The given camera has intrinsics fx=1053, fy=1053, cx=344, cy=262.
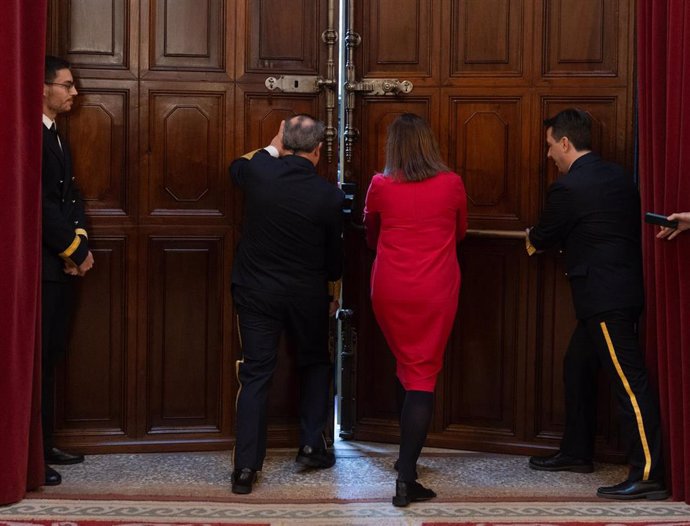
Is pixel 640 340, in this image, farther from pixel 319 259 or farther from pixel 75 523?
pixel 75 523

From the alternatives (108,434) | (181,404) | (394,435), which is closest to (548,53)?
(394,435)

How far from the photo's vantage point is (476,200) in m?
4.39

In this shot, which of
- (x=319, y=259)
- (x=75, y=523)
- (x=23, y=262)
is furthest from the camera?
(x=319, y=259)

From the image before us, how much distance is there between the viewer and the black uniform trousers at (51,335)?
3977 millimetres

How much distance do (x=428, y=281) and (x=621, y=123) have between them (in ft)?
3.75

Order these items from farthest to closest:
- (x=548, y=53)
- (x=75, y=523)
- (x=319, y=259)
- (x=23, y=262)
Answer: (x=548, y=53), (x=319, y=259), (x=23, y=262), (x=75, y=523)

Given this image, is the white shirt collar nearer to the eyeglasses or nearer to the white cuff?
the eyeglasses

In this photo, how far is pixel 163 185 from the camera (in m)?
4.30

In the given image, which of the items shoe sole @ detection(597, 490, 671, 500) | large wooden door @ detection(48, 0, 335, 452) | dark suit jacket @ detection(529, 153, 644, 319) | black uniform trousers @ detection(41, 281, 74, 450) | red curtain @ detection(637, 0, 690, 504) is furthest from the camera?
large wooden door @ detection(48, 0, 335, 452)

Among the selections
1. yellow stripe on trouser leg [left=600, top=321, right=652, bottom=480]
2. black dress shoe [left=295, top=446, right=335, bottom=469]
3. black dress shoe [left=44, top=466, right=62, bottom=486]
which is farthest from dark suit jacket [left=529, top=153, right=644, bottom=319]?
black dress shoe [left=44, top=466, right=62, bottom=486]

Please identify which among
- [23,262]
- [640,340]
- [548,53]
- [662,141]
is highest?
[548,53]

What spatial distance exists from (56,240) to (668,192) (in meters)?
2.22

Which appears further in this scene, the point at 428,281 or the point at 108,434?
the point at 108,434

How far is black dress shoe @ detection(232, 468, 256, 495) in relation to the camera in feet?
12.5
